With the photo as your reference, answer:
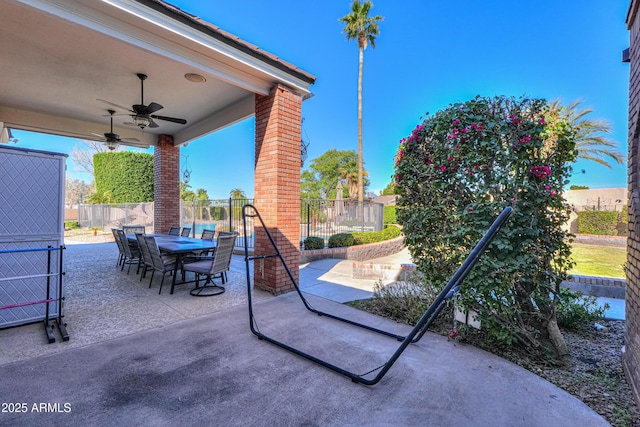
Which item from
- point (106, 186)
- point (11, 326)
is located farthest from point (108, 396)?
point (106, 186)

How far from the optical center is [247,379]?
2223 mm

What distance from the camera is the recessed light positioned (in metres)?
4.57

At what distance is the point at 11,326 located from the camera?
311cm

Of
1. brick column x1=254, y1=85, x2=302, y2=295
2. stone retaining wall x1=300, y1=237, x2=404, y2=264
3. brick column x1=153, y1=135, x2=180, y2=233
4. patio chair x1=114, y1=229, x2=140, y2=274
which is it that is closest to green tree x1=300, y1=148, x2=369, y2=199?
stone retaining wall x1=300, y1=237, x2=404, y2=264

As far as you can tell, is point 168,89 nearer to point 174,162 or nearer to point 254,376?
point 174,162

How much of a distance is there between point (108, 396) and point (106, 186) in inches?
842

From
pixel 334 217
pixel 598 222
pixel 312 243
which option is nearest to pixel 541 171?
pixel 312 243

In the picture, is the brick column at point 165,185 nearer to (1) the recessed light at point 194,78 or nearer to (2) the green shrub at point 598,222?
(1) the recessed light at point 194,78

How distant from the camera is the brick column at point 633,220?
2096mm

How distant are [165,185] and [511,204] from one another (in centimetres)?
838

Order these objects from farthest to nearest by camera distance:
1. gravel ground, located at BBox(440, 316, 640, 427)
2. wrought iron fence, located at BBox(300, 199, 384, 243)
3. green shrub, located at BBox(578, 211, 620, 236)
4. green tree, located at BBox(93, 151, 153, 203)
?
green tree, located at BBox(93, 151, 153, 203)
green shrub, located at BBox(578, 211, 620, 236)
wrought iron fence, located at BBox(300, 199, 384, 243)
gravel ground, located at BBox(440, 316, 640, 427)

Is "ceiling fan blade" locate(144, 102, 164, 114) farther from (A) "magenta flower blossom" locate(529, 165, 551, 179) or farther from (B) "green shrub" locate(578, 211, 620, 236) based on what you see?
(B) "green shrub" locate(578, 211, 620, 236)

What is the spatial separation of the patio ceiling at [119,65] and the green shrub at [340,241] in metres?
4.37

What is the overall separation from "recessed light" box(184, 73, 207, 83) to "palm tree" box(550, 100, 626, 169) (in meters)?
13.4
